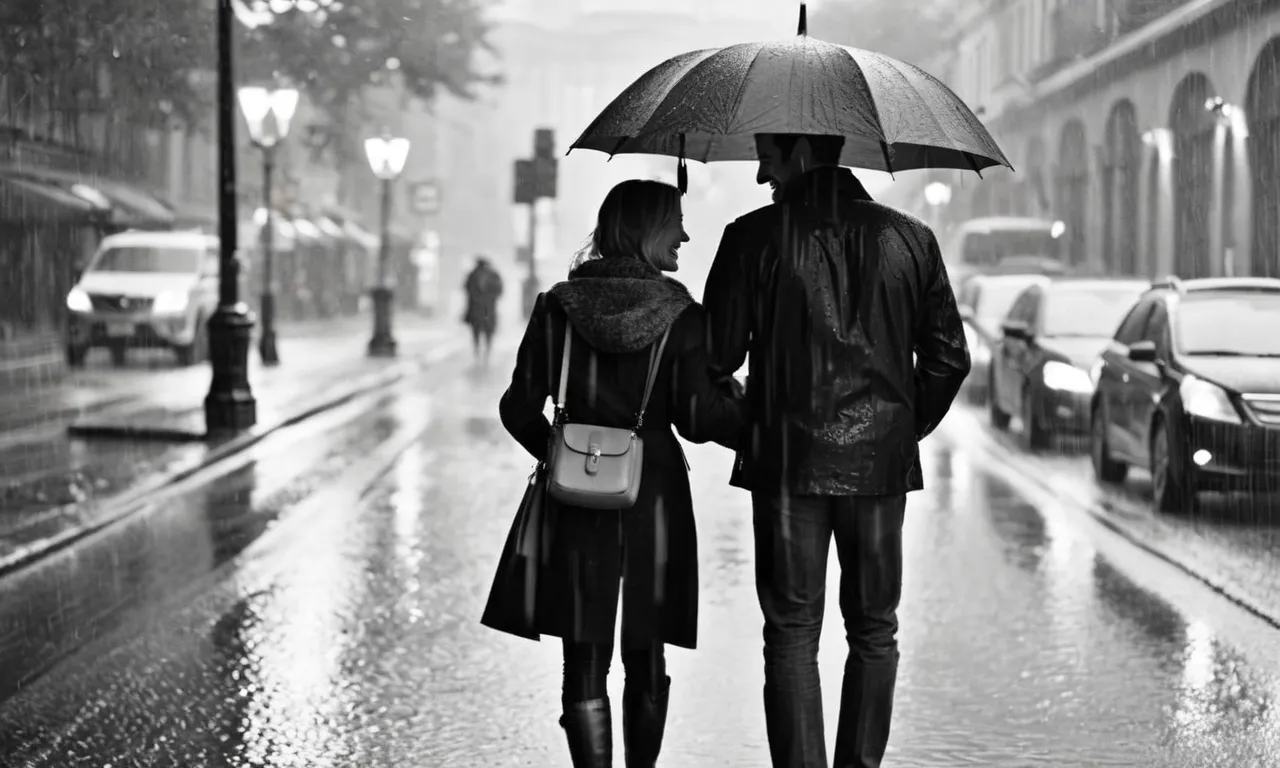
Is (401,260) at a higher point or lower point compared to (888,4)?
lower

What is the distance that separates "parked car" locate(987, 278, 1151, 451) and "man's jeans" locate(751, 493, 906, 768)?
10949 millimetres

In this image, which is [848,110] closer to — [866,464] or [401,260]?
[866,464]

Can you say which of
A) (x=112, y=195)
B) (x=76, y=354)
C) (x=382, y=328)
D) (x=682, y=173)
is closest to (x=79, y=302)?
(x=76, y=354)

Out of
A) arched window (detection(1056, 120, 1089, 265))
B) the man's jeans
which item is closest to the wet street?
the man's jeans

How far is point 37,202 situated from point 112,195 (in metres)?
4.41

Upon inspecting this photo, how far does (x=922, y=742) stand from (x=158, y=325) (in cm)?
2435

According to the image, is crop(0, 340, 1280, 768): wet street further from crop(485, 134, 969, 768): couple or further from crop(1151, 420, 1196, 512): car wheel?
crop(485, 134, 969, 768): couple

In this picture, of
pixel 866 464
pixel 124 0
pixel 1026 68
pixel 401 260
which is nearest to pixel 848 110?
pixel 866 464

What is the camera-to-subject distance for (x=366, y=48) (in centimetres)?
3030

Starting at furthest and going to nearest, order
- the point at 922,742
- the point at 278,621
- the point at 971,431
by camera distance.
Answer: the point at 971,431
the point at 278,621
the point at 922,742

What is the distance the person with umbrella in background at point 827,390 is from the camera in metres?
4.48

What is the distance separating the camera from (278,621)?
7.84 metres

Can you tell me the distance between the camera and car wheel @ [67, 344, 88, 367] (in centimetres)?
2855

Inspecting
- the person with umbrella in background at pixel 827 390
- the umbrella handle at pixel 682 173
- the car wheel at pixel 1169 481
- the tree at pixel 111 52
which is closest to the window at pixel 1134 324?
the car wheel at pixel 1169 481
